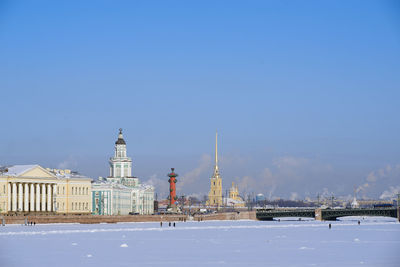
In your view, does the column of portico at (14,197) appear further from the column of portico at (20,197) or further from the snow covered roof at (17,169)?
the snow covered roof at (17,169)

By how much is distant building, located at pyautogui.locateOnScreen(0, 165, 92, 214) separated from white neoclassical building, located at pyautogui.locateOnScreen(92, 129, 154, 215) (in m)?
7.34

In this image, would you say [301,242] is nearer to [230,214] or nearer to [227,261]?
[227,261]

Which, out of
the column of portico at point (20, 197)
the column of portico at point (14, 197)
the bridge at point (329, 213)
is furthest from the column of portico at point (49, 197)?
the bridge at point (329, 213)

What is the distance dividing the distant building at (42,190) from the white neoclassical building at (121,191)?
24.1ft

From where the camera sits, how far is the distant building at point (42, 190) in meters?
122

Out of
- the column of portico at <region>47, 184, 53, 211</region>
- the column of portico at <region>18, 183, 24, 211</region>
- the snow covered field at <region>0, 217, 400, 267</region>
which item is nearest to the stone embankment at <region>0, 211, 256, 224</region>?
the column of portico at <region>18, 183, 24, 211</region>

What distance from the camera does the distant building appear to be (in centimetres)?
12244

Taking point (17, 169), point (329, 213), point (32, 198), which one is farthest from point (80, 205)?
point (329, 213)

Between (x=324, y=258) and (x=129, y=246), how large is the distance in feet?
53.4

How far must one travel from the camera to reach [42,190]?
129 meters

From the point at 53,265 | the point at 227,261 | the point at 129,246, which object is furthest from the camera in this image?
the point at 129,246

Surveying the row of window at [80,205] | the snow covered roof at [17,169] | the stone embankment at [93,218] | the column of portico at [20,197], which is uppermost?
the snow covered roof at [17,169]

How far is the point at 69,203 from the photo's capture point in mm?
137250

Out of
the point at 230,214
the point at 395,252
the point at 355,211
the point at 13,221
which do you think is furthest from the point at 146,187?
the point at 395,252
